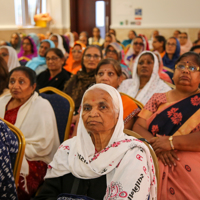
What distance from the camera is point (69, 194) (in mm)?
1154

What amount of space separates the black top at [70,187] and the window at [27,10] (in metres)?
8.51


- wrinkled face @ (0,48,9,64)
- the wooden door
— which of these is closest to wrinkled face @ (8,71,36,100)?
wrinkled face @ (0,48,9,64)

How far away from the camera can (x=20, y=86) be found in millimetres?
2014

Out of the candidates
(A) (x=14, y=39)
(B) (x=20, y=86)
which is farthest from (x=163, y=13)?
(B) (x=20, y=86)

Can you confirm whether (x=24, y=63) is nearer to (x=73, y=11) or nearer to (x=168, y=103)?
(x=168, y=103)

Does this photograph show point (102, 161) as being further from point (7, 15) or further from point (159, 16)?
point (159, 16)

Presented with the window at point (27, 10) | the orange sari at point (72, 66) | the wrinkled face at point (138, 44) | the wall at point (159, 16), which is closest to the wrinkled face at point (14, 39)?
the orange sari at point (72, 66)

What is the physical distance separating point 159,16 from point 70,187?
9.16 meters

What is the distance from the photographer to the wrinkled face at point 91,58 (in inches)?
122

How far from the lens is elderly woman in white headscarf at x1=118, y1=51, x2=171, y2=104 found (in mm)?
2600

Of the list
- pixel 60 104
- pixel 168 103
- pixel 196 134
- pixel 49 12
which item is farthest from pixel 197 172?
pixel 49 12

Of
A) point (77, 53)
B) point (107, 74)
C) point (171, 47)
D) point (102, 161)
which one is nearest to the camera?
point (102, 161)

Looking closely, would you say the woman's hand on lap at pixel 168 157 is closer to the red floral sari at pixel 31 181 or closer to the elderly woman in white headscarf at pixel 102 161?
the elderly woman in white headscarf at pixel 102 161

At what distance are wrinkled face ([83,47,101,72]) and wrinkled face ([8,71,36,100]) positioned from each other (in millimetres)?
1166
